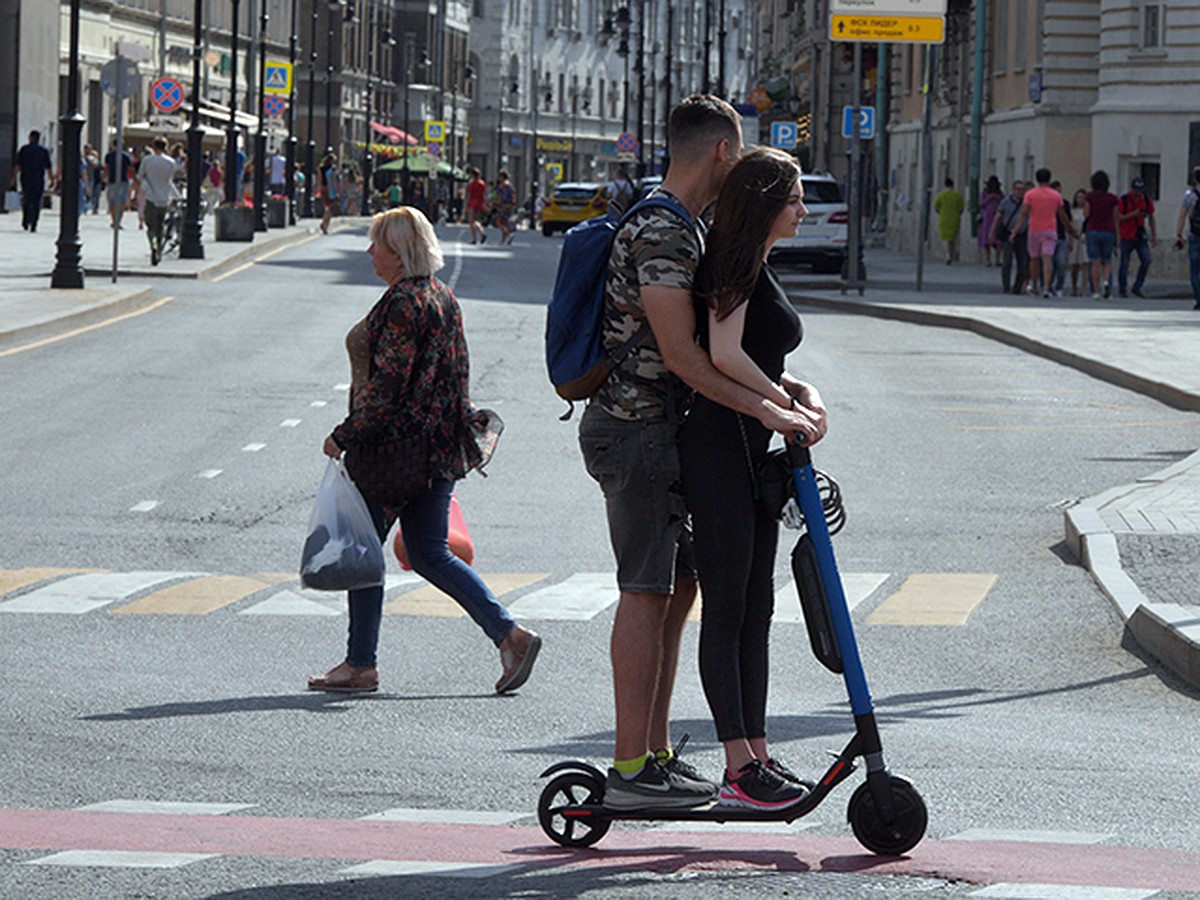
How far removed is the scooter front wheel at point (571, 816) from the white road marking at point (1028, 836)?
36.5 inches

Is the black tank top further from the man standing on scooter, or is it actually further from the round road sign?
the round road sign

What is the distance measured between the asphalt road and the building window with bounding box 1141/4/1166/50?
1147 inches

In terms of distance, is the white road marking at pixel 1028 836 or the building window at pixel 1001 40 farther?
the building window at pixel 1001 40

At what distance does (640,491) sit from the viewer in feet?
20.8

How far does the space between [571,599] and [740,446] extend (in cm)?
520

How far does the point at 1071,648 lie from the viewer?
10516 millimetres

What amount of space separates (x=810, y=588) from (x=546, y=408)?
1386 centimetres

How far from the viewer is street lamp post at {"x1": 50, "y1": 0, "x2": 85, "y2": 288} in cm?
3059

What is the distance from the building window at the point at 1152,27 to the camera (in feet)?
159

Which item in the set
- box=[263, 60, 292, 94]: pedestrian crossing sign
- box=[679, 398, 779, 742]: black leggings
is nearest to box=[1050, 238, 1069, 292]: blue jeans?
box=[679, 398, 779, 742]: black leggings

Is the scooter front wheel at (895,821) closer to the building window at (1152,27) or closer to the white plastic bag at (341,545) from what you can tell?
the white plastic bag at (341,545)

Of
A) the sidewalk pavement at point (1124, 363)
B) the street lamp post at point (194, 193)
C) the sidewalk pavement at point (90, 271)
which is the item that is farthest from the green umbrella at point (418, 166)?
the street lamp post at point (194, 193)

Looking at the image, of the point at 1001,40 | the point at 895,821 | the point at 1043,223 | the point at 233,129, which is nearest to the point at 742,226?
the point at 895,821

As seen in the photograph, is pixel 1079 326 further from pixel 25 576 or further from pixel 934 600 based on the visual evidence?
pixel 25 576
